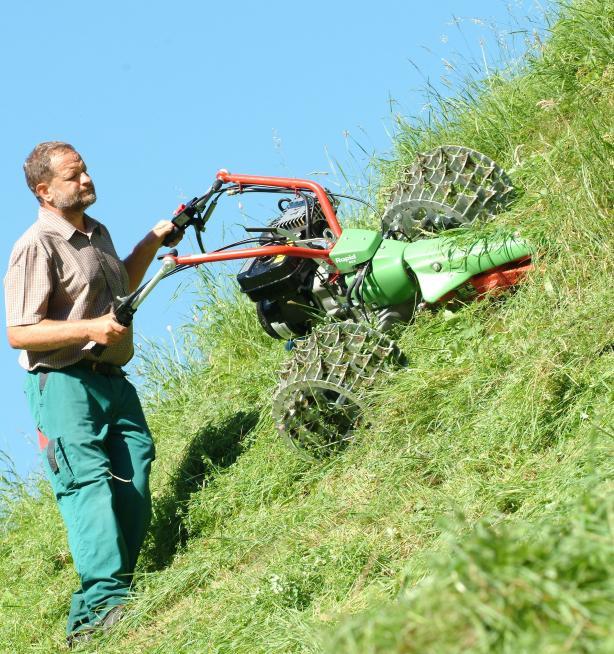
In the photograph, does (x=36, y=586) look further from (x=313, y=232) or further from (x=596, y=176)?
(x=596, y=176)

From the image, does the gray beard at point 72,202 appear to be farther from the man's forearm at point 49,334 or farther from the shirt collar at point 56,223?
the man's forearm at point 49,334

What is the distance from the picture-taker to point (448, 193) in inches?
247

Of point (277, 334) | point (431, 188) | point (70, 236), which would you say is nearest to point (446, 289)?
point (431, 188)

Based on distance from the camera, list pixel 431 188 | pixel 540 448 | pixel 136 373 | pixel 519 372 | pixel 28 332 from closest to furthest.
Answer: pixel 540 448 → pixel 519 372 → pixel 28 332 → pixel 431 188 → pixel 136 373

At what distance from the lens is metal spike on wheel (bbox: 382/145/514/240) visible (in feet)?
20.4

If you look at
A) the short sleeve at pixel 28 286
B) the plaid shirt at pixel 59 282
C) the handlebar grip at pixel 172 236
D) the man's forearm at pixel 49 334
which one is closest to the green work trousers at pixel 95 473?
the plaid shirt at pixel 59 282

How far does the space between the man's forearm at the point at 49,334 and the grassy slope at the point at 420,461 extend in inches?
44.5

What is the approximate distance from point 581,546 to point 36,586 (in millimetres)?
4717

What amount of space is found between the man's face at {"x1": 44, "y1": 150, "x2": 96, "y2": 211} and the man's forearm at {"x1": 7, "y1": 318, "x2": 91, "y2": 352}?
0.73 metres

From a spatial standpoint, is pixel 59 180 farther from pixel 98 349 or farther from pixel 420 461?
pixel 420 461

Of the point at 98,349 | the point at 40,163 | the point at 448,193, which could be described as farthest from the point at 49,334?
the point at 448,193

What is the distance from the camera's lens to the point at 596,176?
5.68 meters

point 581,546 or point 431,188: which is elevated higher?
point 431,188

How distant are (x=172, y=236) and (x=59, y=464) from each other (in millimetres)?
1589
